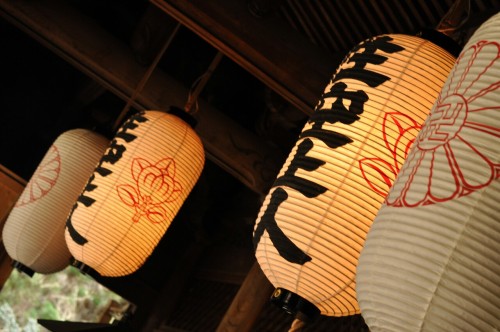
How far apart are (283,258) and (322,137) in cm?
45

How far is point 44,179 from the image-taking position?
541 cm

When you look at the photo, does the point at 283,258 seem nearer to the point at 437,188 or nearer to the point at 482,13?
the point at 437,188

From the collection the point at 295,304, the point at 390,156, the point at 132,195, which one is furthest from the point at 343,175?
the point at 132,195

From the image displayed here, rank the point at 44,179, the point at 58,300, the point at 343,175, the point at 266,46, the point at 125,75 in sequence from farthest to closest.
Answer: the point at 58,300 < the point at 125,75 < the point at 44,179 < the point at 266,46 < the point at 343,175

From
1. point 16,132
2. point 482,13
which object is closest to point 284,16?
point 482,13

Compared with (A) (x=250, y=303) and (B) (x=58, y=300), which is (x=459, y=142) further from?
(B) (x=58, y=300)

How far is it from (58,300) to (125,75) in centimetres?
433

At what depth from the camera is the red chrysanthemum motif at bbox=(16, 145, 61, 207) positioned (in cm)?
536

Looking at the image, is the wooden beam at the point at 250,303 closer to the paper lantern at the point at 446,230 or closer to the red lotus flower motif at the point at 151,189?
the red lotus flower motif at the point at 151,189

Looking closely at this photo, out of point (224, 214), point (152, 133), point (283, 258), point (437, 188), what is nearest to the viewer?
point (437, 188)

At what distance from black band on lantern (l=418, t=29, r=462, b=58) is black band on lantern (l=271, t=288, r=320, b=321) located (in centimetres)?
109

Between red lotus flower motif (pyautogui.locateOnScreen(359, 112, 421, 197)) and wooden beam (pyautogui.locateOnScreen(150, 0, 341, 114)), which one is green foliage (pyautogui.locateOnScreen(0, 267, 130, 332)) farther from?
red lotus flower motif (pyautogui.locateOnScreen(359, 112, 421, 197))

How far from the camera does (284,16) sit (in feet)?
14.7

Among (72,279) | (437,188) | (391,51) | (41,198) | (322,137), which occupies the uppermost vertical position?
(391,51)
